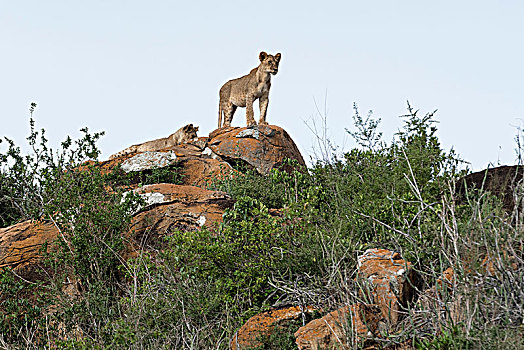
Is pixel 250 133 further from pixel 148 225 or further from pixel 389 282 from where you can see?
pixel 389 282

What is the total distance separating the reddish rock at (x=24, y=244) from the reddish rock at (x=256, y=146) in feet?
15.9

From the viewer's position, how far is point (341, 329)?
462cm

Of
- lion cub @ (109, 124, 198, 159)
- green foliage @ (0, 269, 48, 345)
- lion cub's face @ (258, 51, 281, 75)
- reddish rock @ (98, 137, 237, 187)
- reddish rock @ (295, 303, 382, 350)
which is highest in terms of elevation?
lion cub's face @ (258, 51, 281, 75)

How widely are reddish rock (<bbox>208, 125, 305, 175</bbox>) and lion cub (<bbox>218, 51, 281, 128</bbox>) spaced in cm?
62

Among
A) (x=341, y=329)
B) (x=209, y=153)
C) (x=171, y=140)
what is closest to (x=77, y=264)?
(x=341, y=329)

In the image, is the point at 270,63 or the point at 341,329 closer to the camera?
the point at 341,329

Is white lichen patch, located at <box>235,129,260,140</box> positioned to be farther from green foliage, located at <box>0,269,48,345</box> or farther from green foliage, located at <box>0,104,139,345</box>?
green foliage, located at <box>0,269,48,345</box>

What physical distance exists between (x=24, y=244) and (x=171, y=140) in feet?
21.2

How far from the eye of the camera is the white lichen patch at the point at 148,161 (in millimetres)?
12081

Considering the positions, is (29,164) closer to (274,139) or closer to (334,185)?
(274,139)

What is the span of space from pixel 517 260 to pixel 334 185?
3.76 meters

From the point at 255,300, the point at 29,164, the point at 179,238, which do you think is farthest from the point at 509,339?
the point at 29,164

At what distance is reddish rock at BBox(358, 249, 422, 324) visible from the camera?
16.2ft

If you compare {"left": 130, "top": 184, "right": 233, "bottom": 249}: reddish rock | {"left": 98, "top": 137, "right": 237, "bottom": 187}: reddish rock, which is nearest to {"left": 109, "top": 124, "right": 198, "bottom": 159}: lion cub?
{"left": 98, "top": 137, "right": 237, "bottom": 187}: reddish rock
